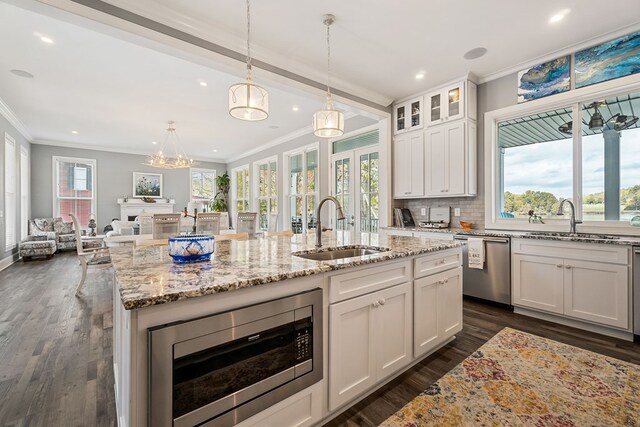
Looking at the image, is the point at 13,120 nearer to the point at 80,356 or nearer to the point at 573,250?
the point at 80,356

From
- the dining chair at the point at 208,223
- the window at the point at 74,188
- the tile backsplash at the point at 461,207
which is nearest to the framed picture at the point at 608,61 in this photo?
the tile backsplash at the point at 461,207

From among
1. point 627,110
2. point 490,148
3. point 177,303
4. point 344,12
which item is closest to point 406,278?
point 177,303

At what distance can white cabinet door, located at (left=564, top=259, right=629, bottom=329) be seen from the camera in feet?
8.35

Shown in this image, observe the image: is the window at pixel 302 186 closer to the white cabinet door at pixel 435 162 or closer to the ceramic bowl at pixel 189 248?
the white cabinet door at pixel 435 162

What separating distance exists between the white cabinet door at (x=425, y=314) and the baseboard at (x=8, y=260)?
24.2 feet

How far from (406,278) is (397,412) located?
79cm

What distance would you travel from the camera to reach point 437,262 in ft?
7.24

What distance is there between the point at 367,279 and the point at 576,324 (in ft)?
8.83

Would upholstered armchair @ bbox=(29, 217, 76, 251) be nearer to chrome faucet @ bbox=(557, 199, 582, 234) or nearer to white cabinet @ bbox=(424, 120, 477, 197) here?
white cabinet @ bbox=(424, 120, 477, 197)

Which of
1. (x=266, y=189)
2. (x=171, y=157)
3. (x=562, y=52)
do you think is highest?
(x=562, y=52)

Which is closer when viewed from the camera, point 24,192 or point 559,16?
point 559,16

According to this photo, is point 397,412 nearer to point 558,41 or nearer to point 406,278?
point 406,278

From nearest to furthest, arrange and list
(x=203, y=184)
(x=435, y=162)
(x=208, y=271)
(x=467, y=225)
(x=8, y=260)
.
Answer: (x=208, y=271) < (x=467, y=225) < (x=435, y=162) < (x=8, y=260) < (x=203, y=184)

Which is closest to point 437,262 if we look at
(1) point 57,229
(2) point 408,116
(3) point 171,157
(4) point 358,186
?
(2) point 408,116
